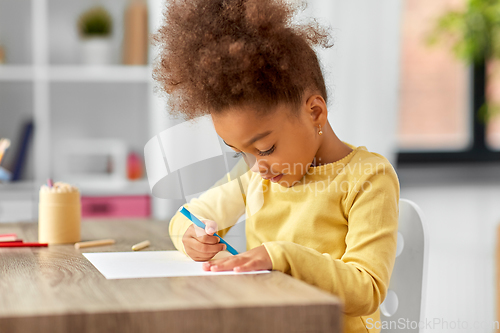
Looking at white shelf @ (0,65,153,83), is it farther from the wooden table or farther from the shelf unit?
the wooden table

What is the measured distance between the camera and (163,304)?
0.49 meters

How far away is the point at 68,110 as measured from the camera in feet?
8.17

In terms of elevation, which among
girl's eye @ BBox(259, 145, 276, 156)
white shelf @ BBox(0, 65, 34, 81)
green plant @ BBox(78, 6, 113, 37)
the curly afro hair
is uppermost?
green plant @ BBox(78, 6, 113, 37)

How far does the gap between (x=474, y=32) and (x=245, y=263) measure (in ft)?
6.84

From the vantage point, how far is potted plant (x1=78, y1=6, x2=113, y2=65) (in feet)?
7.77

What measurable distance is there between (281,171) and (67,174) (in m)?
1.84

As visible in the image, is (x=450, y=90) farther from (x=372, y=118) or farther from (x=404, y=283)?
(x=404, y=283)

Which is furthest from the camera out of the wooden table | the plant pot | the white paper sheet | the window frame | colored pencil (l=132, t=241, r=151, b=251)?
the window frame

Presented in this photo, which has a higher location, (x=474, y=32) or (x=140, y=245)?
(x=474, y=32)

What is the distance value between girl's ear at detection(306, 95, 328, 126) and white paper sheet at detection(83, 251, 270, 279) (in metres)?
0.30

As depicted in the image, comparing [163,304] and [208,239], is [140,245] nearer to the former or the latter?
[208,239]

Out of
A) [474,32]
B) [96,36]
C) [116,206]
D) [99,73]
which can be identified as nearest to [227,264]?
[116,206]

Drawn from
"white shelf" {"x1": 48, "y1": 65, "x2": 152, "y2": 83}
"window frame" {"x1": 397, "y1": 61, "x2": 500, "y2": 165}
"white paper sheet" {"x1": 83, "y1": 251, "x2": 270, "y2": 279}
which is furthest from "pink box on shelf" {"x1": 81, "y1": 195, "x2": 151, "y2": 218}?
"white paper sheet" {"x1": 83, "y1": 251, "x2": 270, "y2": 279}

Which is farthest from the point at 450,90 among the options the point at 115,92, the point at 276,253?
the point at 276,253
